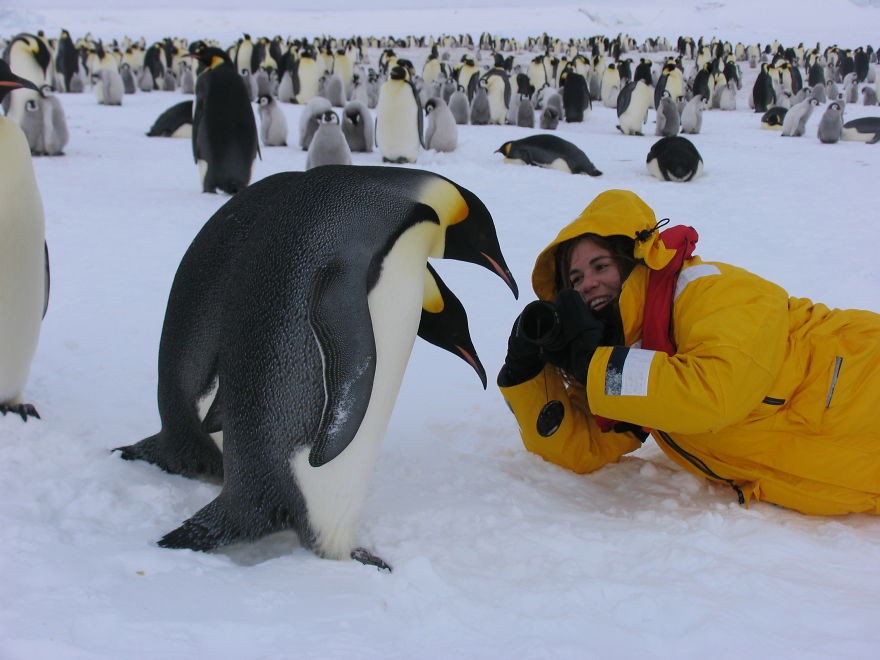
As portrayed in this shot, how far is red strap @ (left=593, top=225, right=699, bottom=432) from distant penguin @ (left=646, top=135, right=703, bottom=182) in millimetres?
5662

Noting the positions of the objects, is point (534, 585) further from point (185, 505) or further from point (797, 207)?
point (797, 207)

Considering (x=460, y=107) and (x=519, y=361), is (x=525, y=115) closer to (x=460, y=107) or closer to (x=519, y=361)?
(x=460, y=107)

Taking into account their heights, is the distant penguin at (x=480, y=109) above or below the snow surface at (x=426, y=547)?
above

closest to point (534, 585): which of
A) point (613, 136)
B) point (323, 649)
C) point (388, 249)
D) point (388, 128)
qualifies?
point (323, 649)

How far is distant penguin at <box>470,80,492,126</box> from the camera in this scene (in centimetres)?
1279

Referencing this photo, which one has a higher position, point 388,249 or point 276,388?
point 388,249

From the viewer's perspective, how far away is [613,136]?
454 inches

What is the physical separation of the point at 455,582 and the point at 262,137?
27.9ft

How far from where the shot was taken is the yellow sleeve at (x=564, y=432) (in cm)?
226

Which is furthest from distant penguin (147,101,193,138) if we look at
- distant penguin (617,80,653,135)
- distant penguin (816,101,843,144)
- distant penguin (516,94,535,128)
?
distant penguin (816,101,843,144)

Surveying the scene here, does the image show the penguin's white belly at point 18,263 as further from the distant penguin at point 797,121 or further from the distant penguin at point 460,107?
Answer: the distant penguin at point 797,121

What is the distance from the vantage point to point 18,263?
2381mm

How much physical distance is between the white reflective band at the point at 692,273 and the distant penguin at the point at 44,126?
6.85 m

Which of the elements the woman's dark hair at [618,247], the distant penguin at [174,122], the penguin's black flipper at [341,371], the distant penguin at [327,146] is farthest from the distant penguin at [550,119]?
the penguin's black flipper at [341,371]
